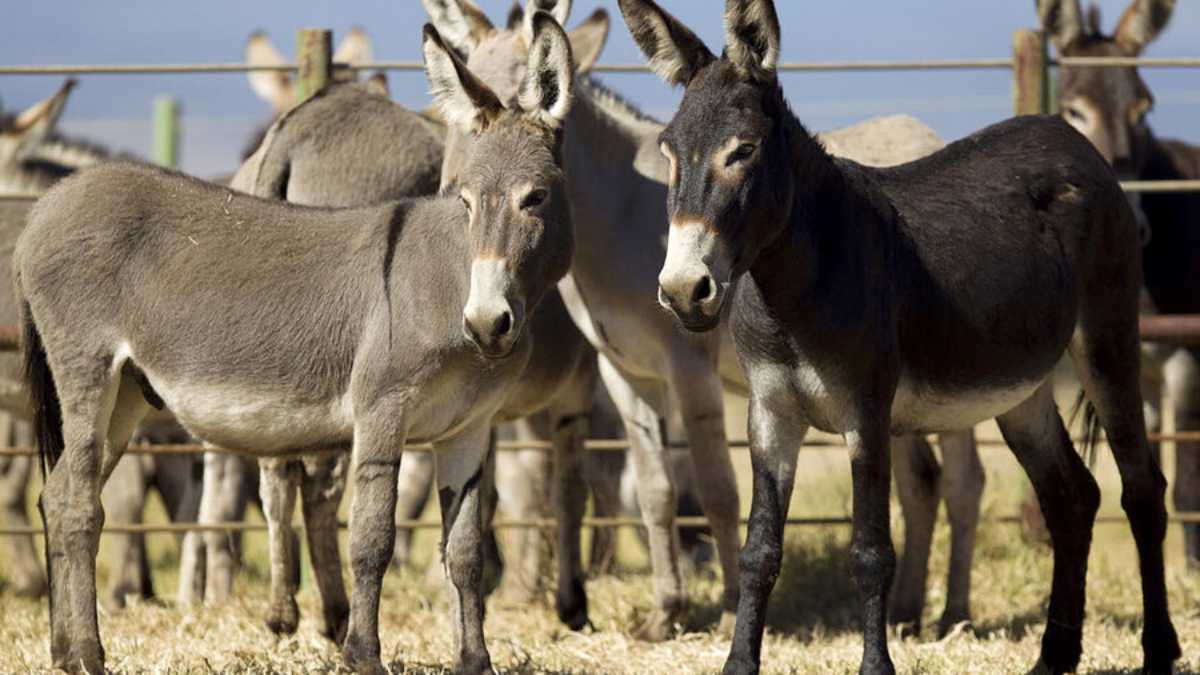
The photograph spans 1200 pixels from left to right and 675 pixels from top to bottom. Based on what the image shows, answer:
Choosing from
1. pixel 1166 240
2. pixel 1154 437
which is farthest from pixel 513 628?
pixel 1166 240

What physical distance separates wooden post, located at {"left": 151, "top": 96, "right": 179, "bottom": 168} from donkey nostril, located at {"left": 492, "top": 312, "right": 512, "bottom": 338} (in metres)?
4.97

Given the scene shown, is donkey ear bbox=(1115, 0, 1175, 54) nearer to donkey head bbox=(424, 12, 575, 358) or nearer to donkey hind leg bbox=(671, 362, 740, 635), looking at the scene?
donkey hind leg bbox=(671, 362, 740, 635)

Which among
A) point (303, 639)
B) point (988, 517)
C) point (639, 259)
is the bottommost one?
point (988, 517)

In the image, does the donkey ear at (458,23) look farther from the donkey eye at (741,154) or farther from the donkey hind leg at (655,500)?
the donkey eye at (741,154)

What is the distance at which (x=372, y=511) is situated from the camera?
187 inches

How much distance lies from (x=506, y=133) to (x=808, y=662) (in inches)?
74.7

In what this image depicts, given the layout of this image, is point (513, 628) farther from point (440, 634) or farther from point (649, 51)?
point (649, 51)

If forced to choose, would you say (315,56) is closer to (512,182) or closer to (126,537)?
(126,537)

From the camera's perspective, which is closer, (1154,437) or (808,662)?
(808,662)

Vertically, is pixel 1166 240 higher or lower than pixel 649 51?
lower

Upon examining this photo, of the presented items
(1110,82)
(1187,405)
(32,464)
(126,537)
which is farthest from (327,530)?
(1110,82)

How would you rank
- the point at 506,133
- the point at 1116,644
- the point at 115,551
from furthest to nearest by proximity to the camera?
the point at 115,551 → the point at 1116,644 → the point at 506,133

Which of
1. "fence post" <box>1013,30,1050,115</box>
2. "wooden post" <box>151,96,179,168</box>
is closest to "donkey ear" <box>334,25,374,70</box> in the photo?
"wooden post" <box>151,96,179,168</box>

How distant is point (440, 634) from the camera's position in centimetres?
627
